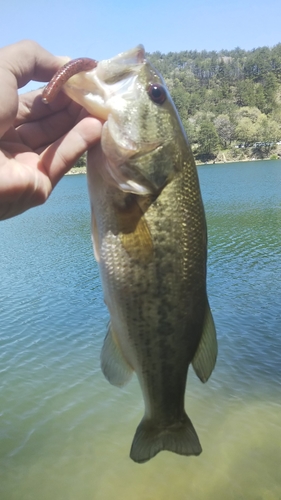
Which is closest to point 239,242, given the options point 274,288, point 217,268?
point 217,268

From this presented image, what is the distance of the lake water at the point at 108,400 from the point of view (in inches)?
255

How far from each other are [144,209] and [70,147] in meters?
0.53

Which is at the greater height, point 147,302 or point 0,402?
point 147,302

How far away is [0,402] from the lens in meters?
8.62

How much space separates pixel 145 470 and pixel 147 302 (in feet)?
17.6

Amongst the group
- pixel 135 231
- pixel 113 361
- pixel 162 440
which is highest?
pixel 135 231

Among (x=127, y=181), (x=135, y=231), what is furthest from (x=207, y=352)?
(x=127, y=181)

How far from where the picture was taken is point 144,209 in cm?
223

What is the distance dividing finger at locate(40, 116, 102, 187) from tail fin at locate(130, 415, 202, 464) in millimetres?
1589

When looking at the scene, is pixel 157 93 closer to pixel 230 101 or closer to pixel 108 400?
pixel 108 400

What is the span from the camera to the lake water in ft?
21.3

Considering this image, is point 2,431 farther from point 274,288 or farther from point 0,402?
point 274,288

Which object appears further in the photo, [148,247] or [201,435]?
[201,435]

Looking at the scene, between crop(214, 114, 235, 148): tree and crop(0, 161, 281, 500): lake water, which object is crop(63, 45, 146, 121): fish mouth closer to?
crop(0, 161, 281, 500): lake water
